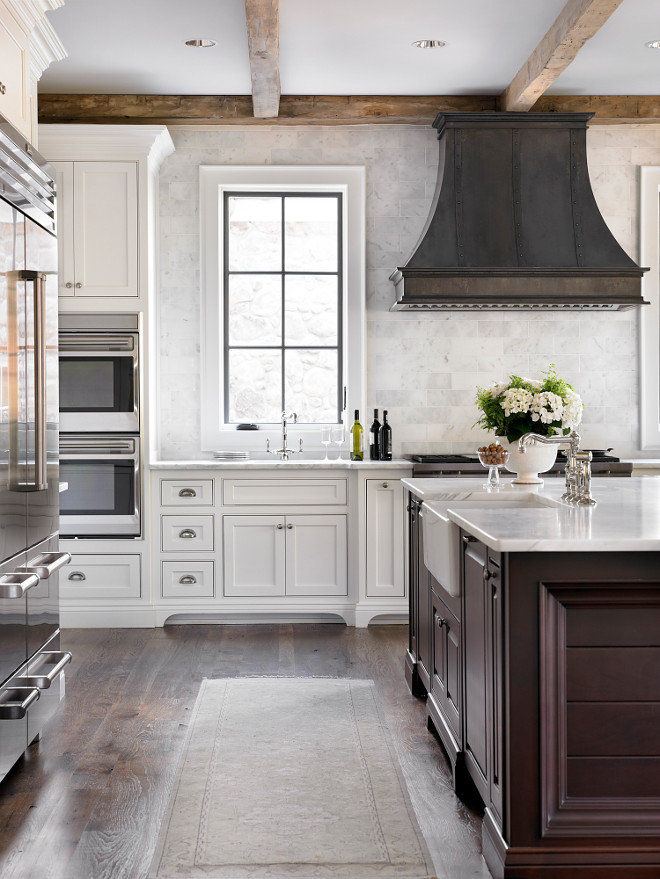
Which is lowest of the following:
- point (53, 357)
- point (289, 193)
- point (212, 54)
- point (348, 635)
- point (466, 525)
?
point (348, 635)

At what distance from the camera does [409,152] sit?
17.1ft

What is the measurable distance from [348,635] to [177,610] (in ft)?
3.23

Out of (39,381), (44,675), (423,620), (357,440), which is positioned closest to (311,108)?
(357,440)

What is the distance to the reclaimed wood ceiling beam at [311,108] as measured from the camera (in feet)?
16.2

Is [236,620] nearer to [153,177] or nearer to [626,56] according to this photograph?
[153,177]

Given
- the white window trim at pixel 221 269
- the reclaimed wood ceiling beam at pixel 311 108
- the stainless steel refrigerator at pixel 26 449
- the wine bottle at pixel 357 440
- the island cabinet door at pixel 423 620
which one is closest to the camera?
the stainless steel refrigerator at pixel 26 449

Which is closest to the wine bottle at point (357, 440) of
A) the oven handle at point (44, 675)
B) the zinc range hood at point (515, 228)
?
the zinc range hood at point (515, 228)

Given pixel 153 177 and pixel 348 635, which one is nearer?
pixel 348 635

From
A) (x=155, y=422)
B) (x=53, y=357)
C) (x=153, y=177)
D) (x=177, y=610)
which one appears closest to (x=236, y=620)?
(x=177, y=610)

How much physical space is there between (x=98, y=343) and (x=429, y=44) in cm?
236

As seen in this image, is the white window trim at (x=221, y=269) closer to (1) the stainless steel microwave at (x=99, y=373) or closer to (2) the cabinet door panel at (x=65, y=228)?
(1) the stainless steel microwave at (x=99, y=373)

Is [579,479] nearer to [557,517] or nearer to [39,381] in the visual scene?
[557,517]

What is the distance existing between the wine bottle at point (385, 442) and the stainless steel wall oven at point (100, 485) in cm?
142

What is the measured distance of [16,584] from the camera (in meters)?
2.42
